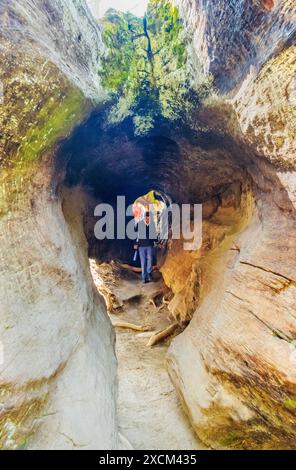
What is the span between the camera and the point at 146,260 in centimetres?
761

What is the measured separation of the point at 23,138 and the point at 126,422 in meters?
2.82

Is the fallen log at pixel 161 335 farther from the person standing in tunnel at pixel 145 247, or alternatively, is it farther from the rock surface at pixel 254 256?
the person standing in tunnel at pixel 145 247

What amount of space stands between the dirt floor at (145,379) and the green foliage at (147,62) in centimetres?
318

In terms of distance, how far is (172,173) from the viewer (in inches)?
185

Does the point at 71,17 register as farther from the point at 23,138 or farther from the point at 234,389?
the point at 234,389

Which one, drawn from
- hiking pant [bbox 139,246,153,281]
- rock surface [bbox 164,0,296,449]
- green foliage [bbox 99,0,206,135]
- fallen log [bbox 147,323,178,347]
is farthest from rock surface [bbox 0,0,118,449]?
hiking pant [bbox 139,246,153,281]

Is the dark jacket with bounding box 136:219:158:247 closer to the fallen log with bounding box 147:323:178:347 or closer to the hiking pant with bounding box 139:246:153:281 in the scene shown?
the hiking pant with bounding box 139:246:153:281

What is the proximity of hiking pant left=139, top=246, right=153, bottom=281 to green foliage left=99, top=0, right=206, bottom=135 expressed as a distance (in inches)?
189

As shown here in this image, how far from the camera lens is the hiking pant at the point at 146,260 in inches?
291

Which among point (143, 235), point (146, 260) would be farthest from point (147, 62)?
point (146, 260)

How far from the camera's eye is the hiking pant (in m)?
7.40

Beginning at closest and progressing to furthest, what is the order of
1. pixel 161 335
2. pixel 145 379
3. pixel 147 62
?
pixel 147 62
pixel 145 379
pixel 161 335

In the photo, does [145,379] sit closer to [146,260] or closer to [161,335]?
[161,335]

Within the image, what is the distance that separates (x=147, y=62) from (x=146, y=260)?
548 cm
